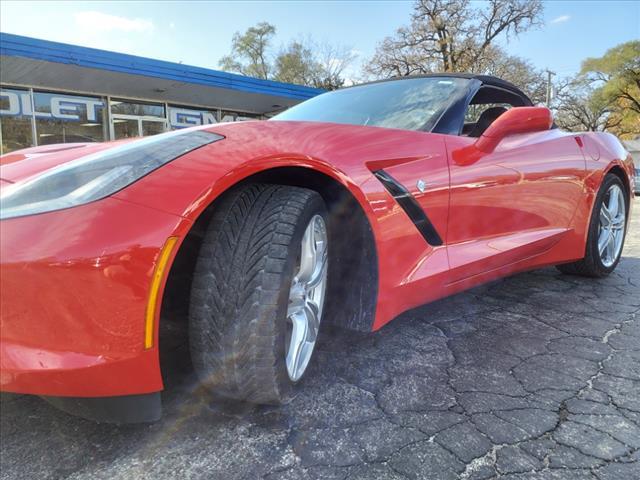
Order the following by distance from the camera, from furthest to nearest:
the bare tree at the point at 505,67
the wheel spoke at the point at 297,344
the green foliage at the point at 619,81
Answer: the green foliage at the point at 619,81 → the bare tree at the point at 505,67 → the wheel spoke at the point at 297,344

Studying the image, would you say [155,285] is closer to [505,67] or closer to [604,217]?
[604,217]

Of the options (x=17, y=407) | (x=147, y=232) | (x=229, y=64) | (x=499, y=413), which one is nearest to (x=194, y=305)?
(x=147, y=232)

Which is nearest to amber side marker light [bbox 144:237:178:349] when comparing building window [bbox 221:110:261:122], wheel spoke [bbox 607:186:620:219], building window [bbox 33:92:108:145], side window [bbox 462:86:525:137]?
side window [bbox 462:86:525:137]

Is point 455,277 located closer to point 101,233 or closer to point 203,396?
point 203,396

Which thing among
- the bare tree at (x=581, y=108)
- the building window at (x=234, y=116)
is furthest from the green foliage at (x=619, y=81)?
the building window at (x=234, y=116)

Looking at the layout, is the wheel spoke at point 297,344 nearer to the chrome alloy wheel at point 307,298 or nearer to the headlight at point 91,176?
the chrome alloy wheel at point 307,298

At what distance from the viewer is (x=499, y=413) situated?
65.6 inches

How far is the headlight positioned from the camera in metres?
1.23

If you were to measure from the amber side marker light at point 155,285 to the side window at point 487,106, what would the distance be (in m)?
2.06

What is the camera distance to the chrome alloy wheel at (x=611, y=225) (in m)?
3.51

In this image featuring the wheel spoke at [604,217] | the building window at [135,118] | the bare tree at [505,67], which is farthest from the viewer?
the bare tree at [505,67]

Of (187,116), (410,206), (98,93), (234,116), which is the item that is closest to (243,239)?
(410,206)

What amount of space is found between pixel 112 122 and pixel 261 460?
504 inches

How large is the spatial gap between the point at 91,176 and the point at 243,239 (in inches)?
18.2
